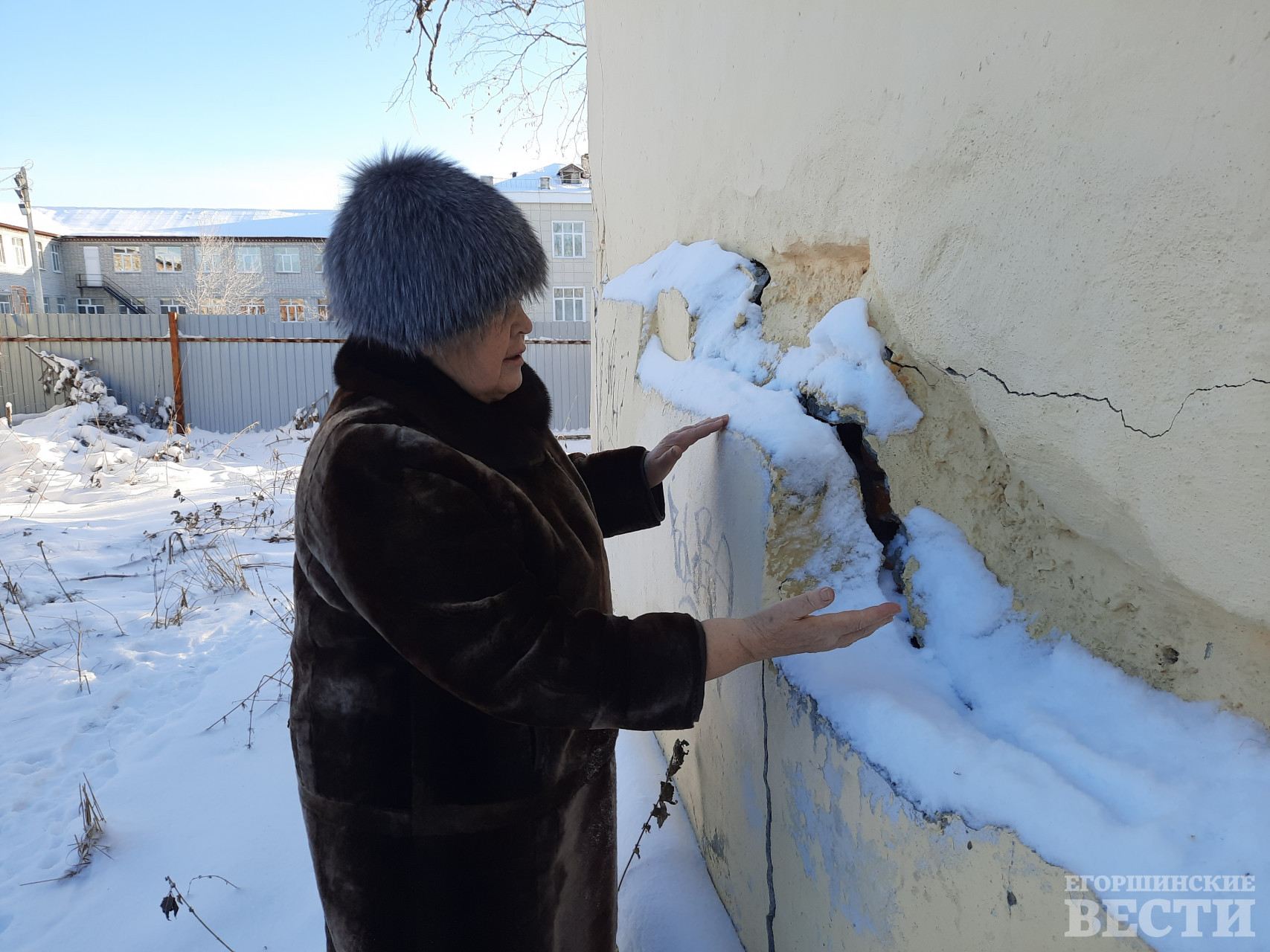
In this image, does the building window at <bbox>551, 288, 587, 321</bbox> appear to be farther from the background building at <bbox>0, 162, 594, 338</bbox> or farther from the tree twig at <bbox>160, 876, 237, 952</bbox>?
the tree twig at <bbox>160, 876, 237, 952</bbox>

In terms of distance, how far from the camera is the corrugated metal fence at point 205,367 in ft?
38.7

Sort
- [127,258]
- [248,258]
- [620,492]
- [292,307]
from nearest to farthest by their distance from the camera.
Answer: [620,492] < [292,307] < [248,258] < [127,258]

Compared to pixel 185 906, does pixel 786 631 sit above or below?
above

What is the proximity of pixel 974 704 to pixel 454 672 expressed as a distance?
0.76 meters

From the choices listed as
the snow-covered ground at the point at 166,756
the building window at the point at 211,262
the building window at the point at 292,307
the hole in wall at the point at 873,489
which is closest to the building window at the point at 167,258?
the building window at the point at 211,262

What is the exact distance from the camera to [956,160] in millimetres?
1201

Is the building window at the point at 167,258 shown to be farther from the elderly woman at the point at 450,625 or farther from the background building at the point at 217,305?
the elderly woman at the point at 450,625

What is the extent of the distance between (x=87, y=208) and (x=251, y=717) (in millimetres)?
47664

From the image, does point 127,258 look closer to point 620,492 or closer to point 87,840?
point 87,840

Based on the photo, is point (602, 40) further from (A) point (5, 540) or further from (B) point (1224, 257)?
(A) point (5, 540)

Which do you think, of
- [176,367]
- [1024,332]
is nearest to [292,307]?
[176,367]

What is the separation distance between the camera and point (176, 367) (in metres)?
12.0

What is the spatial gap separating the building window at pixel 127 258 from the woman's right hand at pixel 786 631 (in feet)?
134

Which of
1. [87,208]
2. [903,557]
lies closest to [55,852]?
[903,557]
